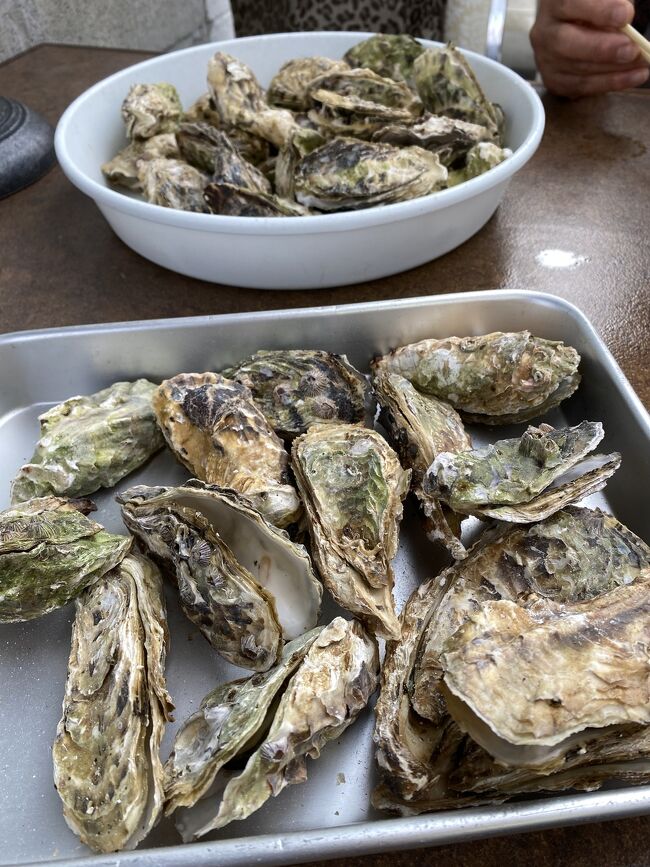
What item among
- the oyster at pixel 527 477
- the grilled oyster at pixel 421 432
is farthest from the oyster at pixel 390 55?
the oyster at pixel 527 477

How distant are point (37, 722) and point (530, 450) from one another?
55 cm

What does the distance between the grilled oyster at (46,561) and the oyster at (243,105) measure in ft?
2.46

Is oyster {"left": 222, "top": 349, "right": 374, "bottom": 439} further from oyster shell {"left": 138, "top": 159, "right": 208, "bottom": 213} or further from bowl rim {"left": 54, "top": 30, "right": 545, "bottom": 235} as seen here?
oyster shell {"left": 138, "top": 159, "right": 208, "bottom": 213}

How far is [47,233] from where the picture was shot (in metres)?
1.16

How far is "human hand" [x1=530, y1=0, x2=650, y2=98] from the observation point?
1.32m

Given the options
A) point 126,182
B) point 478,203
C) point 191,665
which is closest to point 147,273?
point 126,182

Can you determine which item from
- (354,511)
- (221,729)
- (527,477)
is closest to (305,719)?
(221,729)

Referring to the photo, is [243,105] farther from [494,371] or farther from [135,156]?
[494,371]

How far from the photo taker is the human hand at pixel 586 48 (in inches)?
52.0

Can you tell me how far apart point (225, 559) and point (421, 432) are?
0.86 feet

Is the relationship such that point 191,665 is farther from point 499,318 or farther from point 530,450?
point 499,318

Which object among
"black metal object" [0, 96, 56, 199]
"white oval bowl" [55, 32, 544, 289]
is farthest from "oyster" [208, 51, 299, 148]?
"black metal object" [0, 96, 56, 199]

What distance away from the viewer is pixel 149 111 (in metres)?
1.13

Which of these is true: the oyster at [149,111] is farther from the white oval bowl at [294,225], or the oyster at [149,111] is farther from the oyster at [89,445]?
the oyster at [89,445]
